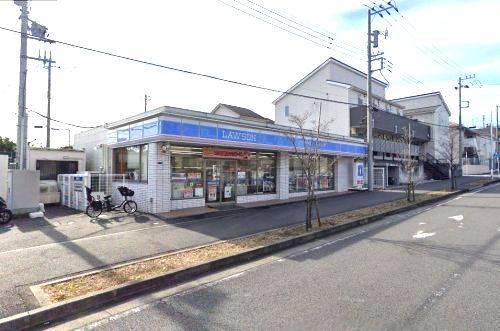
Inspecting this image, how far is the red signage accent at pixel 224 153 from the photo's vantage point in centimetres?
1451

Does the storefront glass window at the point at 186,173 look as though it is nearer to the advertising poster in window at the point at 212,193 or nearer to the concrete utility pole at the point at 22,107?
the advertising poster in window at the point at 212,193

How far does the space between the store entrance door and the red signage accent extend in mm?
334

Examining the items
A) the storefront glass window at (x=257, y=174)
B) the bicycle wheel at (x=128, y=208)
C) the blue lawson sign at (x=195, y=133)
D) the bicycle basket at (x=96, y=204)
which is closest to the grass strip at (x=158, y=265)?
the blue lawson sign at (x=195, y=133)

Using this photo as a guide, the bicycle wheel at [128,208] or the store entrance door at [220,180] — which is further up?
the store entrance door at [220,180]

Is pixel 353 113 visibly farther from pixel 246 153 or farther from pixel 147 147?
pixel 147 147

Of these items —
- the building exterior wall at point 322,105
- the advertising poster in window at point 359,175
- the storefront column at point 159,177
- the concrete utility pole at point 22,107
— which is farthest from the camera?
the building exterior wall at point 322,105

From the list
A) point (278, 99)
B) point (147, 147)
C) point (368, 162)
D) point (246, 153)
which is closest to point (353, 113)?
point (368, 162)

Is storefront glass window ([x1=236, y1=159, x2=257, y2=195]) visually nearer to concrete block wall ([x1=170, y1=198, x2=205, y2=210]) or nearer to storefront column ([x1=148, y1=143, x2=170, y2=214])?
concrete block wall ([x1=170, y1=198, x2=205, y2=210])

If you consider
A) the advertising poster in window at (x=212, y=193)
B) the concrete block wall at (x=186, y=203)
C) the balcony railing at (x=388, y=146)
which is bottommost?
the concrete block wall at (x=186, y=203)

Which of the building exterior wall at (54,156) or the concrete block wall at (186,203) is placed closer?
the concrete block wall at (186,203)

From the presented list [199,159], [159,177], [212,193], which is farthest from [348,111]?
[159,177]

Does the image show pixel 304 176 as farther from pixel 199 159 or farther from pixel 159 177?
pixel 159 177

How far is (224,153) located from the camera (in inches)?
595

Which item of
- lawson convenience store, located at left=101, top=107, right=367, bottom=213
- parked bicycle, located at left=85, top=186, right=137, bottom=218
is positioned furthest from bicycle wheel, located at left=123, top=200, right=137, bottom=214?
lawson convenience store, located at left=101, top=107, right=367, bottom=213
